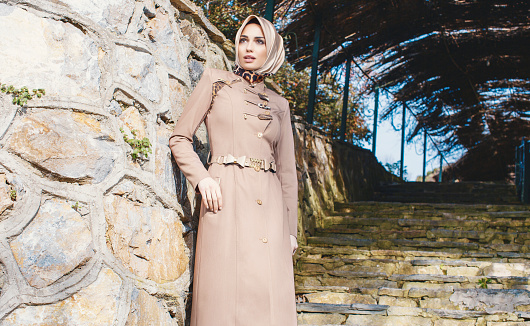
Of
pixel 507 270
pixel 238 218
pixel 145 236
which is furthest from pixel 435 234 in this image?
pixel 145 236

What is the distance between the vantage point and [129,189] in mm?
2182

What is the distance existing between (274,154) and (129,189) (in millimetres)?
771

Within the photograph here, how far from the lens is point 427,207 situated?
249 inches

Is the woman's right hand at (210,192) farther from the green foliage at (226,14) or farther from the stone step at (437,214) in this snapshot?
the stone step at (437,214)

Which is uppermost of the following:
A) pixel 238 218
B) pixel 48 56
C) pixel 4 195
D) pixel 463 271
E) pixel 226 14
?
pixel 226 14

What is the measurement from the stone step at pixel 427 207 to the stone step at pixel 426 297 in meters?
2.35

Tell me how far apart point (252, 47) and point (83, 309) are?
1.37 metres

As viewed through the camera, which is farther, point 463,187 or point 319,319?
point 463,187

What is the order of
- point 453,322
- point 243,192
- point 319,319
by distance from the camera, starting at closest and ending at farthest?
1. point 243,192
2. point 453,322
3. point 319,319

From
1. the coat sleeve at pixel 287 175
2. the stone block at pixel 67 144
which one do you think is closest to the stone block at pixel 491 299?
the coat sleeve at pixel 287 175

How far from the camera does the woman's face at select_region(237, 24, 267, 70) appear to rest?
2551 mm

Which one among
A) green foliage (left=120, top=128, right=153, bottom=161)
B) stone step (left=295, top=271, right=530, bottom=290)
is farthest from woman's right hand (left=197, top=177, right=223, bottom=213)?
stone step (left=295, top=271, right=530, bottom=290)

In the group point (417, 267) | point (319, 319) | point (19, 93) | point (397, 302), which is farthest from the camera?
point (417, 267)

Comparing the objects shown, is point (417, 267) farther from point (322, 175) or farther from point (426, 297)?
point (322, 175)
